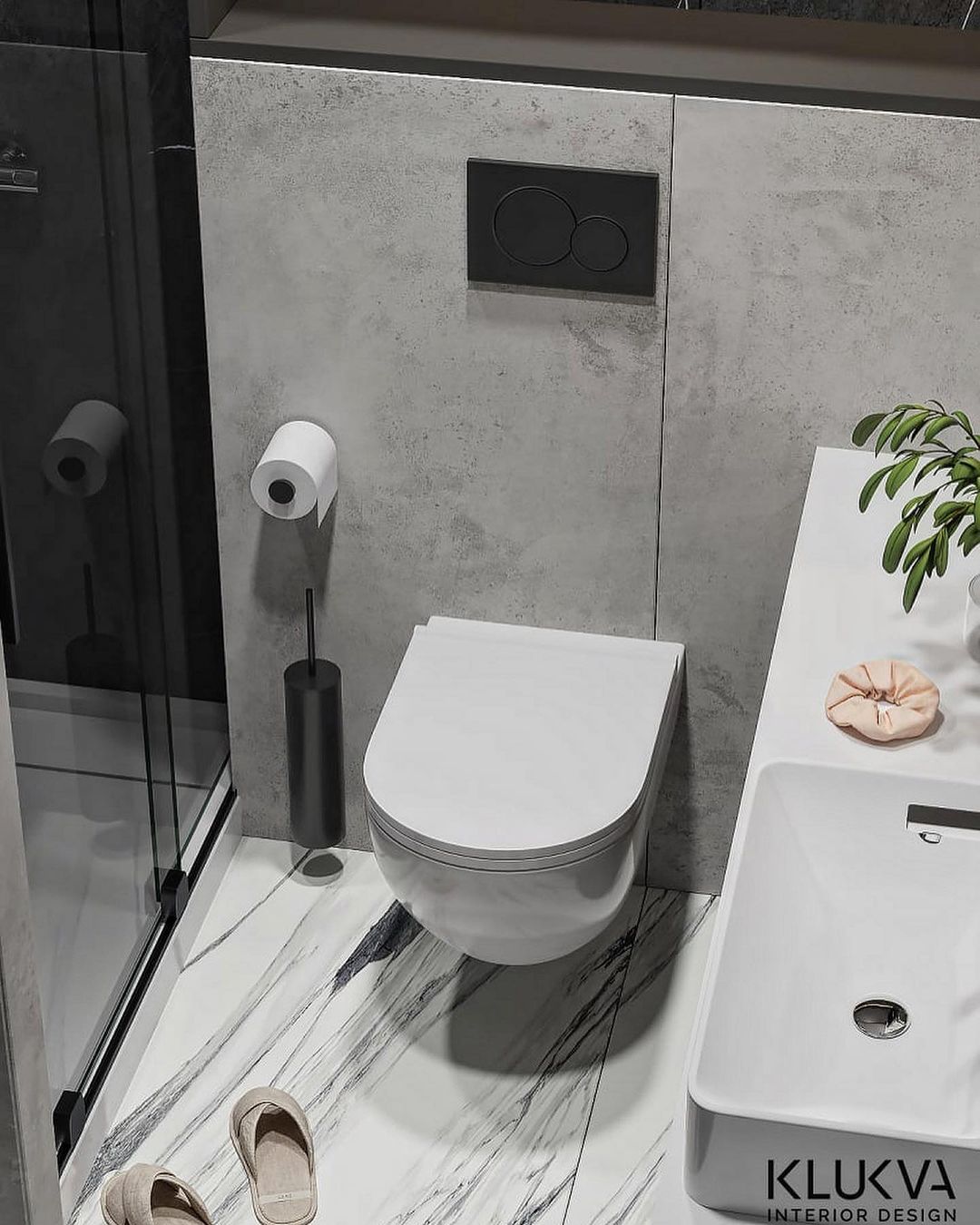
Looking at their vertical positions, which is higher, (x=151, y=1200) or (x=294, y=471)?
(x=294, y=471)

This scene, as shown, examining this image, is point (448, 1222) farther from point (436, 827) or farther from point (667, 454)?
point (667, 454)

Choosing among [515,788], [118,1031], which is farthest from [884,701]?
[118,1031]

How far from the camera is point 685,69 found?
2.13m

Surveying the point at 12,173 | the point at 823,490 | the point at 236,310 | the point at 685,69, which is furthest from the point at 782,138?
the point at 12,173

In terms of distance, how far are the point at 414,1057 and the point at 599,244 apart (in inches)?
46.0

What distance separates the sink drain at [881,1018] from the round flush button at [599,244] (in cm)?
104

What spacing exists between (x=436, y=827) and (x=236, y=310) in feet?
2.60

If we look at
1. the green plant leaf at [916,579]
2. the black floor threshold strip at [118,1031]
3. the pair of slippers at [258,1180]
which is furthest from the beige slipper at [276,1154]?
the green plant leaf at [916,579]

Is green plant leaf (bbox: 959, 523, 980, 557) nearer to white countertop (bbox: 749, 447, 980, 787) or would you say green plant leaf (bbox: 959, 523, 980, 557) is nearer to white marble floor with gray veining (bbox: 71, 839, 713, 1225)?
white countertop (bbox: 749, 447, 980, 787)

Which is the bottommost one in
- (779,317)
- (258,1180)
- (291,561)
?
(258,1180)

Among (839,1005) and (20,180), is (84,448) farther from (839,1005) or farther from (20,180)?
(839,1005)

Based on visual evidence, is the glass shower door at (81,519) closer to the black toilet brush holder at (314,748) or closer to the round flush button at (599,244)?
the black toilet brush holder at (314,748)

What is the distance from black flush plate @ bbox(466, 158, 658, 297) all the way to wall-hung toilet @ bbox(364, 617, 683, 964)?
1.79 feet

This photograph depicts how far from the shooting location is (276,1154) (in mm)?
2271
